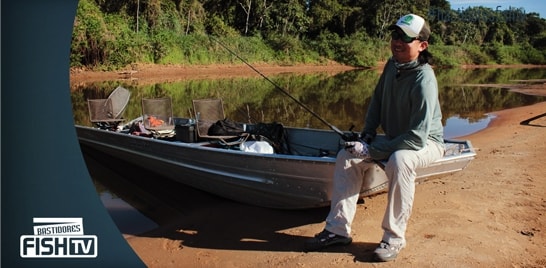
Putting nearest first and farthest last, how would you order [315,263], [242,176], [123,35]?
1. [315,263]
2. [242,176]
3. [123,35]

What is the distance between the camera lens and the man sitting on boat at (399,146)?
3498 mm

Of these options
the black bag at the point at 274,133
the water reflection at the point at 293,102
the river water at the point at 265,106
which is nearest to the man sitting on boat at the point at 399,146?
the black bag at the point at 274,133

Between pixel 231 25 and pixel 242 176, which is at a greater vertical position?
pixel 231 25

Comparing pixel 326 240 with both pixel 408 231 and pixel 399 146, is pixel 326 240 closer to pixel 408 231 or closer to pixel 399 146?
pixel 408 231

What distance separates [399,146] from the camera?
3527 millimetres

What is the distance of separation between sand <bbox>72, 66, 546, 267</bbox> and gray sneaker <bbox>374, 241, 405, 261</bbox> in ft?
0.14

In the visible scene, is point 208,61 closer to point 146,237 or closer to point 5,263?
point 146,237

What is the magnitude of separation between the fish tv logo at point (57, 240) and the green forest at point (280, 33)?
19.5m

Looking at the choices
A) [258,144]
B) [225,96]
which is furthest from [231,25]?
[258,144]

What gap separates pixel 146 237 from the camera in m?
4.72

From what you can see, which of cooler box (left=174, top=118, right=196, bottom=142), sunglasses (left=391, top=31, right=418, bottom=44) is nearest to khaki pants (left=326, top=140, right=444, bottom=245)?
sunglasses (left=391, top=31, right=418, bottom=44)

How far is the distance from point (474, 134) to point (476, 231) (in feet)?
22.9

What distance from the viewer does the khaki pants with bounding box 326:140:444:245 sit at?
3.50 metres

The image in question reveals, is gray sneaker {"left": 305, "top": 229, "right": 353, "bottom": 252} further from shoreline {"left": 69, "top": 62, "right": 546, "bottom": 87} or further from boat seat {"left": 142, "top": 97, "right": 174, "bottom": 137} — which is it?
shoreline {"left": 69, "top": 62, "right": 546, "bottom": 87}
